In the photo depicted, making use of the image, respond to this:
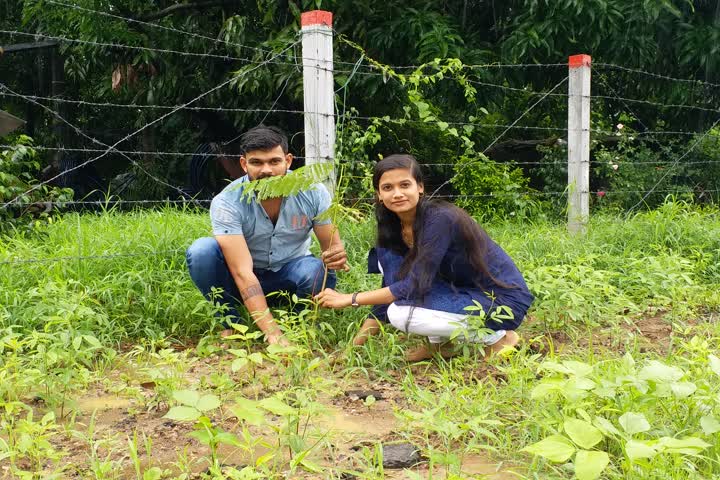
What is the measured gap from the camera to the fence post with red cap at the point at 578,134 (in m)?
5.52

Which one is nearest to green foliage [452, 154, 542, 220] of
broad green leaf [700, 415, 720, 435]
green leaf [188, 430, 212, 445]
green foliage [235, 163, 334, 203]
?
green foliage [235, 163, 334, 203]

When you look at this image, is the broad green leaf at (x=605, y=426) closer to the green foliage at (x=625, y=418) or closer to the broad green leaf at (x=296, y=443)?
the green foliage at (x=625, y=418)

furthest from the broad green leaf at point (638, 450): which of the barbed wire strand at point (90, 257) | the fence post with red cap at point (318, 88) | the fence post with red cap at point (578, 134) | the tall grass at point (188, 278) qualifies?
the fence post with red cap at point (578, 134)

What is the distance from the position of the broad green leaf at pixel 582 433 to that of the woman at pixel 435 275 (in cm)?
119

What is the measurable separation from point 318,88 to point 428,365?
70.5 inches

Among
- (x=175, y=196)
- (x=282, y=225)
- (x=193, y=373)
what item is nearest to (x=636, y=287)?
(x=282, y=225)

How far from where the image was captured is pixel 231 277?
3373 mm

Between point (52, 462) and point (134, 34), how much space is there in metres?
6.64

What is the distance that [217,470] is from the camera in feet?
5.64

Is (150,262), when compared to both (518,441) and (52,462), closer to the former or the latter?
(52,462)

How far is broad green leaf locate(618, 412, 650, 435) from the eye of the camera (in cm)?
160

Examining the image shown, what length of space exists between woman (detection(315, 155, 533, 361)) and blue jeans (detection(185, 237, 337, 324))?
47 centimetres

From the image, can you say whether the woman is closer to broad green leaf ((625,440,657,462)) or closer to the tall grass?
the tall grass

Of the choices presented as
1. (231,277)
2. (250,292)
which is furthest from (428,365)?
(231,277)
